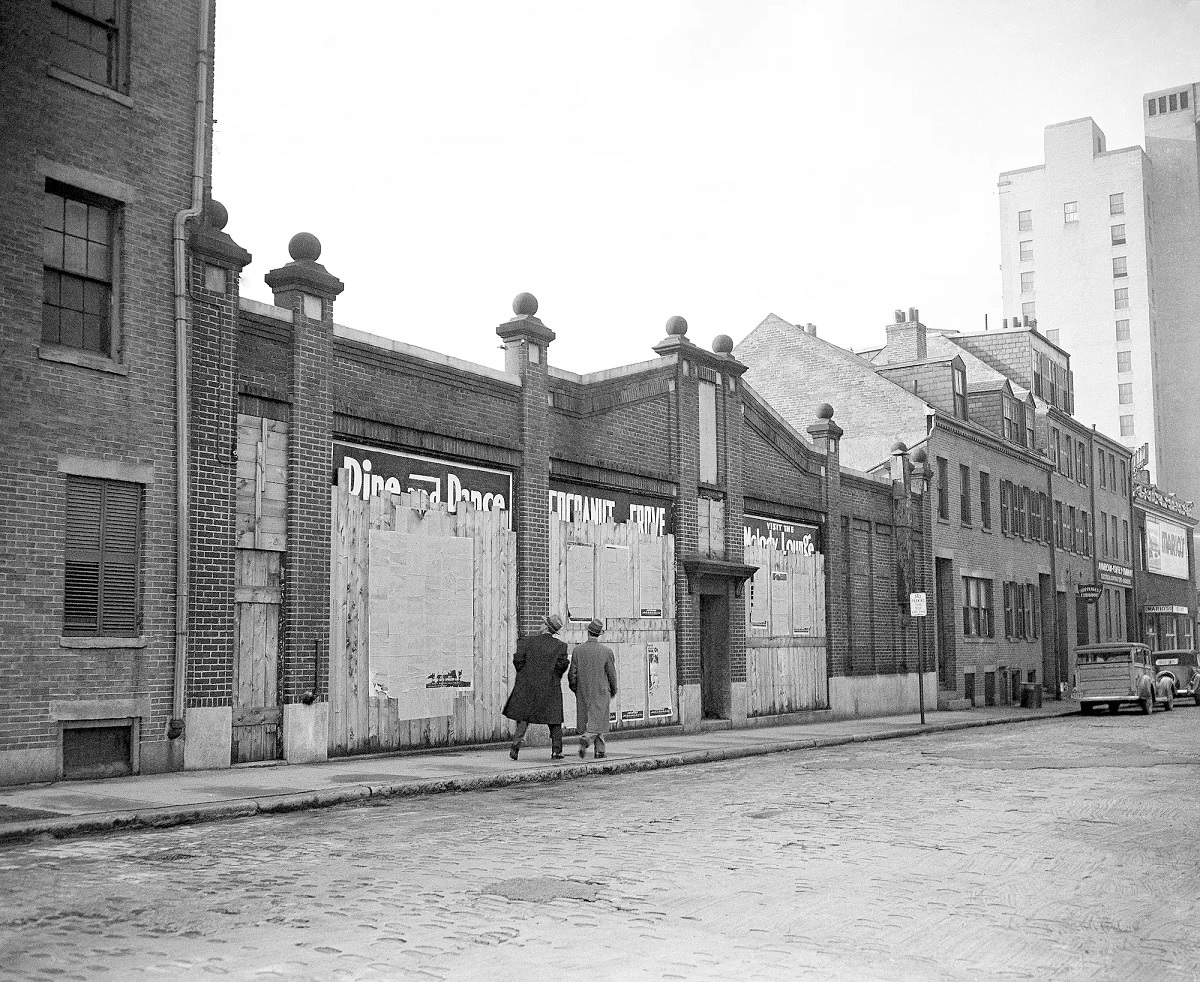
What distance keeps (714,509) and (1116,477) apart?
36720 millimetres

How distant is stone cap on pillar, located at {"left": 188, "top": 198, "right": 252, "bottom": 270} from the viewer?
605 inches

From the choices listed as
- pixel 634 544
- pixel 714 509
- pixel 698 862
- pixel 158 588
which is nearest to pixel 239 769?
pixel 158 588

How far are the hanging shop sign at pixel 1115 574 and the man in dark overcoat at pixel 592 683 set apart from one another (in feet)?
128

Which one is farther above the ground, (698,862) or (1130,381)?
(1130,381)

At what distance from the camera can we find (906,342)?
4359 cm

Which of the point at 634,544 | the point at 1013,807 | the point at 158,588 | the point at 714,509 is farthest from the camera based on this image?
the point at 714,509

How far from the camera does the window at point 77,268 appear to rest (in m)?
14.1

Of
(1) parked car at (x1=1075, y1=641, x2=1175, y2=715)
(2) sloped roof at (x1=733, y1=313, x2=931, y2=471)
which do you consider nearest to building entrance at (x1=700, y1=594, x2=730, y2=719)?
(2) sloped roof at (x1=733, y1=313, x2=931, y2=471)

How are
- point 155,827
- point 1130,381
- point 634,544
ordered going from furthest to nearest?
1. point 1130,381
2. point 634,544
3. point 155,827

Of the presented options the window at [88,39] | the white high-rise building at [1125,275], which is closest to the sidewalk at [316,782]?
the window at [88,39]

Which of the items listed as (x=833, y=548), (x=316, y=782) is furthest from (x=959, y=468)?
(x=316, y=782)

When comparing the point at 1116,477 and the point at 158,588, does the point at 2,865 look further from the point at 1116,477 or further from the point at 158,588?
the point at 1116,477

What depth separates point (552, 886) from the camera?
7.92 m

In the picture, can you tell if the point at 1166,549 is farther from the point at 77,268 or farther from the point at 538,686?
the point at 77,268
